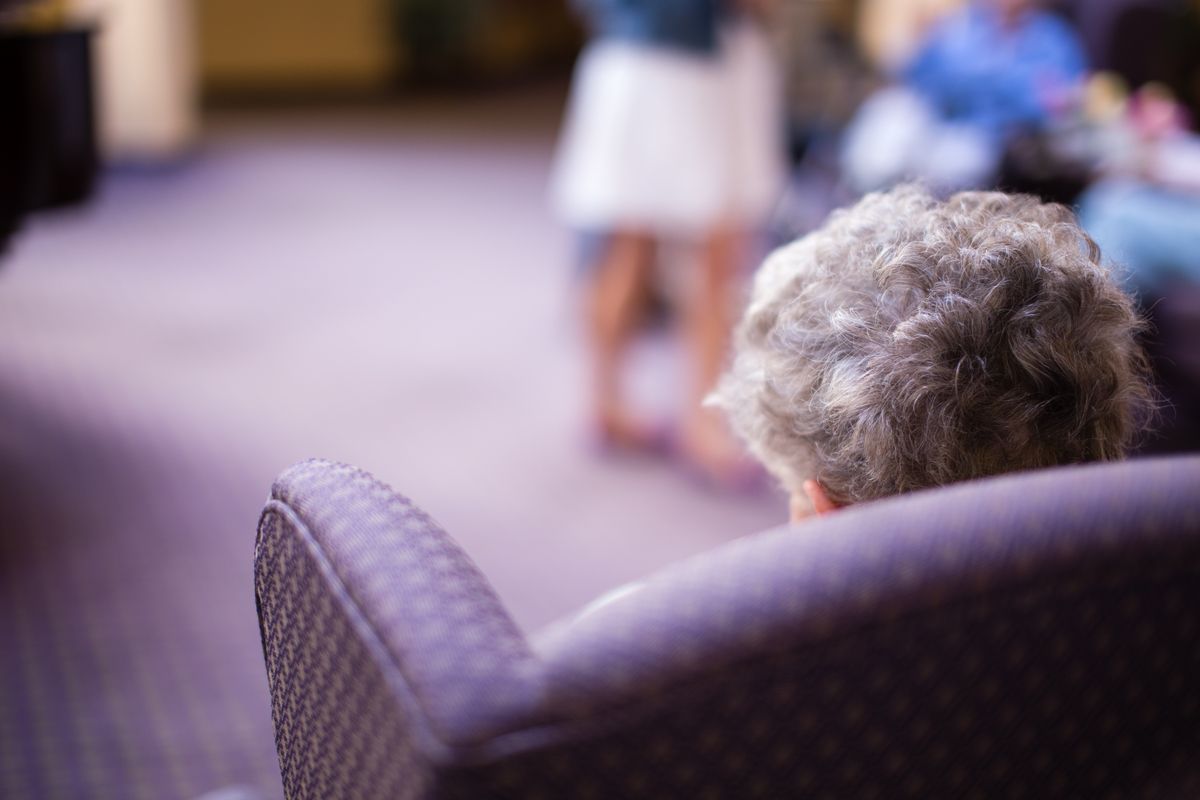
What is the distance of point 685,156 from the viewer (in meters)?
2.68

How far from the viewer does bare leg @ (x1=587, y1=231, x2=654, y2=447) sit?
2961mm

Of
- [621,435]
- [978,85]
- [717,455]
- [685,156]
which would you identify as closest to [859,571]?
[685,156]

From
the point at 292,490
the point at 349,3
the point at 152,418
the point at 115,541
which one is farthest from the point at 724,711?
the point at 349,3

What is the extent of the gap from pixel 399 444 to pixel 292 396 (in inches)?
18.7

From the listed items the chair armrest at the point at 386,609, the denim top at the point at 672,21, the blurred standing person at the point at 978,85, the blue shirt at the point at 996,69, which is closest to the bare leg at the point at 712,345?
the denim top at the point at 672,21

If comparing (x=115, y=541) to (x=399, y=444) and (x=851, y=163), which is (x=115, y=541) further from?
(x=851, y=163)

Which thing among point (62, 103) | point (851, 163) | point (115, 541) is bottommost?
point (115, 541)

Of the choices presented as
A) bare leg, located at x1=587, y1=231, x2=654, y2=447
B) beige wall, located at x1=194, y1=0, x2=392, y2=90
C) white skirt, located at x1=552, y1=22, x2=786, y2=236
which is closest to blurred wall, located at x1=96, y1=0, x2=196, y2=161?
beige wall, located at x1=194, y1=0, x2=392, y2=90

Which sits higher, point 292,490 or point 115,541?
point 292,490

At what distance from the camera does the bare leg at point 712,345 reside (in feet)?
9.59

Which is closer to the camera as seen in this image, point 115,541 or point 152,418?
point 115,541

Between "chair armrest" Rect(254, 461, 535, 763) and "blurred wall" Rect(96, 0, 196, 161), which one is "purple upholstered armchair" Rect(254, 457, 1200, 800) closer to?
"chair armrest" Rect(254, 461, 535, 763)

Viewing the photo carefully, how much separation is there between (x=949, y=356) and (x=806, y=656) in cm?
30

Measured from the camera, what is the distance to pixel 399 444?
3.14 metres
